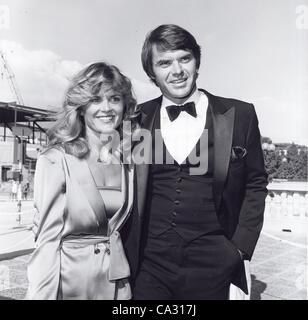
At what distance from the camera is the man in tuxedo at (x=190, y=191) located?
7.07ft

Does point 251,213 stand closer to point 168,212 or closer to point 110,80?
point 168,212

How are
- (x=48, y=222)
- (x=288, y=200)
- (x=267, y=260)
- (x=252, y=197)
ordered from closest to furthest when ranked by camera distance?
(x=48, y=222), (x=252, y=197), (x=267, y=260), (x=288, y=200)

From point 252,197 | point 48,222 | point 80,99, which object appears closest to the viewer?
point 48,222

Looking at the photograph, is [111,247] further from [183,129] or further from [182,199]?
[183,129]

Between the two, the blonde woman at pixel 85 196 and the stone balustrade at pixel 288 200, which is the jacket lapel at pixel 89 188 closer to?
the blonde woman at pixel 85 196

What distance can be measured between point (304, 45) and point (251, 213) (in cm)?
121

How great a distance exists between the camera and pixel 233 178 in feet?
7.25

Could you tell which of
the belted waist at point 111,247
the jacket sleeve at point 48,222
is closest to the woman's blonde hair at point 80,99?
the jacket sleeve at point 48,222

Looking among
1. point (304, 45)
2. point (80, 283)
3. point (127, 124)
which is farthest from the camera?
point (304, 45)

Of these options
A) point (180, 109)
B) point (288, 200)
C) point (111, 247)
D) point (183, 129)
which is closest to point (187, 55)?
point (180, 109)

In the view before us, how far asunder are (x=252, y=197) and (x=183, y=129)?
527mm

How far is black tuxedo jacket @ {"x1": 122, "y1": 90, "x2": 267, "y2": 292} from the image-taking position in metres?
2.16
